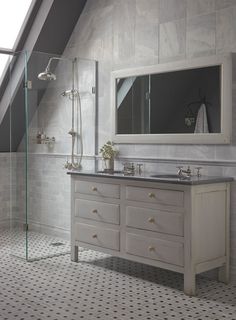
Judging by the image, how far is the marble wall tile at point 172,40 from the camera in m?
4.03

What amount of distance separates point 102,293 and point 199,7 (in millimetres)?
2339

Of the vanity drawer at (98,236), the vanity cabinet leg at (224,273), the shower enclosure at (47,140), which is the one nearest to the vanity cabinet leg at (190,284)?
the vanity cabinet leg at (224,273)

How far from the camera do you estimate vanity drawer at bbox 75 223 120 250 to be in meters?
3.89

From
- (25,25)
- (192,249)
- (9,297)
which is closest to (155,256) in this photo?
(192,249)

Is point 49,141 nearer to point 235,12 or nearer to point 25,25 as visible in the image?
point 25,25

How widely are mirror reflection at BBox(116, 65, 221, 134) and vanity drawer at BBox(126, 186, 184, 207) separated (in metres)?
0.67

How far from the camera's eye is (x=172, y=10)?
412cm

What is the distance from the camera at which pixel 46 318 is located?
2.94 m

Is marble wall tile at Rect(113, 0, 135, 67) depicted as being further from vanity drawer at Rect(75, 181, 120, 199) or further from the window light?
vanity drawer at Rect(75, 181, 120, 199)

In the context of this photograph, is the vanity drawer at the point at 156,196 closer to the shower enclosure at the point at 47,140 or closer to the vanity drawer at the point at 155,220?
the vanity drawer at the point at 155,220

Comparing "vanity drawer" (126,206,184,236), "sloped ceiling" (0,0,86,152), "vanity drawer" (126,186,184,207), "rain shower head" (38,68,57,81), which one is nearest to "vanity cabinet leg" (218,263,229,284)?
"vanity drawer" (126,206,184,236)

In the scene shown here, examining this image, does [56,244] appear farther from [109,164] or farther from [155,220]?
[155,220]

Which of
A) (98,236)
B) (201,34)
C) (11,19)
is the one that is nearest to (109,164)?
(98,236)

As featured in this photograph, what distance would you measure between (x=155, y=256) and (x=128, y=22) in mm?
2224
